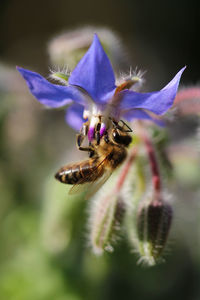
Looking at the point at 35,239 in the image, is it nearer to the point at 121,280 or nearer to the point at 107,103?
the point at 121,280

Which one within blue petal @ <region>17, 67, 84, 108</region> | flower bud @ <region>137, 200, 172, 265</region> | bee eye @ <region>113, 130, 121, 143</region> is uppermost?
blue petal @ <region>17, 67, 84, 108</region>

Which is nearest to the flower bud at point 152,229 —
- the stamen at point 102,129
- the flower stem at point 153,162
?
the flower stem at point 153,162

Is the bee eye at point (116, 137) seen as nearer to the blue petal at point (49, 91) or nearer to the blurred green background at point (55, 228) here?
the blue petal at point (49, 91)

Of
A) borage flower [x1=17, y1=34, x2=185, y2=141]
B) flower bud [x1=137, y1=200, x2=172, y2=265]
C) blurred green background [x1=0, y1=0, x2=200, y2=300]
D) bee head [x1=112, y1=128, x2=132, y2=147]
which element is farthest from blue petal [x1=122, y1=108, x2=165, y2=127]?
blurred green background [x1=0, y1=0, x2=200, y2=300]

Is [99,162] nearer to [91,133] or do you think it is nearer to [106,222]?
[91,133]

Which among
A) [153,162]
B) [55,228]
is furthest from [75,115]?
[55,228]

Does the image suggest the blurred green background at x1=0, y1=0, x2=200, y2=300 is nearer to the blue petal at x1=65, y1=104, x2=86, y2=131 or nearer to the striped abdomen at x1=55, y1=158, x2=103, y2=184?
the blue petal at x1=65, y1=104, x2=86, y2=131

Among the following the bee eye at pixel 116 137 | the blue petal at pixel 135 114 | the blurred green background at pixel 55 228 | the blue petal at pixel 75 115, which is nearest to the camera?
the bee eye at pixel 116 137
